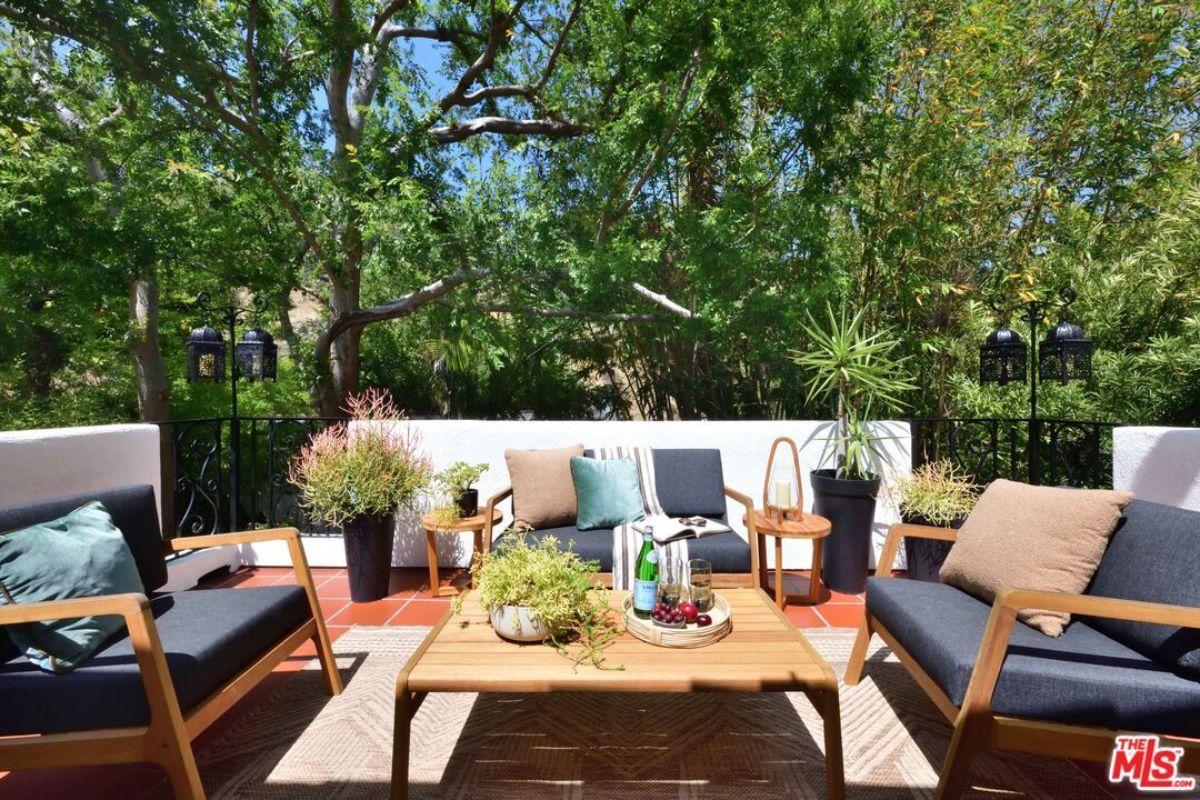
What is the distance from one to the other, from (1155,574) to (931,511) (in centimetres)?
143

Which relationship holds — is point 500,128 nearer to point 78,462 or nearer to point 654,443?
point 654,443

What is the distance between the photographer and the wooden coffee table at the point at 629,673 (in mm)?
1588

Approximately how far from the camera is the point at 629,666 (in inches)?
65.6

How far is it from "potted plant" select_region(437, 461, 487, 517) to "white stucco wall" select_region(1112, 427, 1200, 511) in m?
3.30

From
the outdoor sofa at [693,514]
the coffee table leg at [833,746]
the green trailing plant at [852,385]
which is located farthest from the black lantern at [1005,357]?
the coffee table leg at [833,746]

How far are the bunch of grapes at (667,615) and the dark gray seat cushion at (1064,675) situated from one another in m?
0.75

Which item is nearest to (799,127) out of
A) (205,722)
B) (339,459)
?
(339,459)

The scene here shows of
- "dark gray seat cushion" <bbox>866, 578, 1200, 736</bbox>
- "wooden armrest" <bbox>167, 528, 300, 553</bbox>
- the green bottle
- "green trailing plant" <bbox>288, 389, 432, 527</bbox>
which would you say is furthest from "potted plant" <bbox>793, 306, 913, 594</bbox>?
"wooden armrest" <bbox>167, 528, 300, 553</bbox>

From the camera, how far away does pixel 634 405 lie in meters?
8.50

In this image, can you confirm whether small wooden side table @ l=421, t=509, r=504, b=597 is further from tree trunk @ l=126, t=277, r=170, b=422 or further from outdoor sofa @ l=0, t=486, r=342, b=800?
tree trunk @ l=126, t=277, r=170, b=422

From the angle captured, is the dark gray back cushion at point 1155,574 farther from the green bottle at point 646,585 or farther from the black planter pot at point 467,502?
the black planter pot at point 467,502

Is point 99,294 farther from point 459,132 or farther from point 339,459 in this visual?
point 339,459

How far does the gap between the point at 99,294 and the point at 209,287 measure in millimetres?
1449

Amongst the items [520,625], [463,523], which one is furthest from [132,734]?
[463,523]
